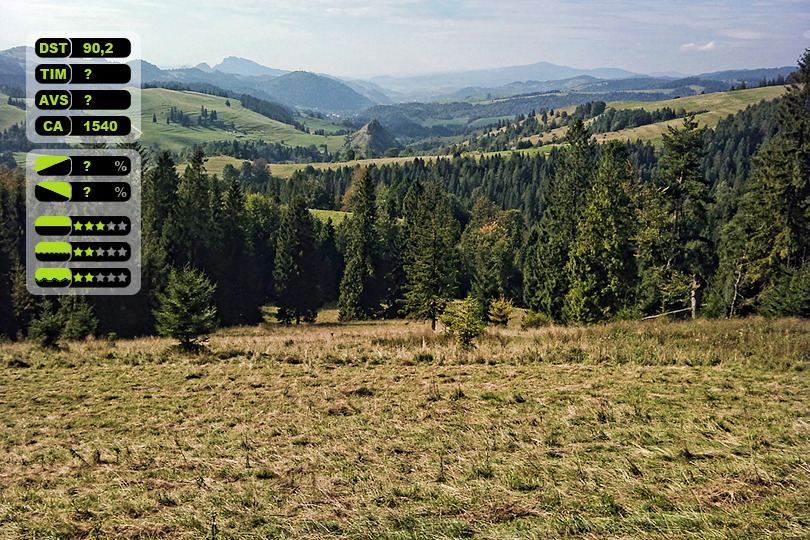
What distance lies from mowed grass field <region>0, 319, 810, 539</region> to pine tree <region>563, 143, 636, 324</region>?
63.4 feet

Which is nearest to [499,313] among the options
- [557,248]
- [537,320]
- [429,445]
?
[537,320]

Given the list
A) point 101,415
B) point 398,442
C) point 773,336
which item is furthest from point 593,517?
point 773,336

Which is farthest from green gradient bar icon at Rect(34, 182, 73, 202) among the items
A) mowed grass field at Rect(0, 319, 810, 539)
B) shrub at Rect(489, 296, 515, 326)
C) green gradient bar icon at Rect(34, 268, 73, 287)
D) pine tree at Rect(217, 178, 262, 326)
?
pine tree at Rect(217, 178, 262, 326)

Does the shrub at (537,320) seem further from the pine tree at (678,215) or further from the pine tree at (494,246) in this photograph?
the pine tree at (494,246)

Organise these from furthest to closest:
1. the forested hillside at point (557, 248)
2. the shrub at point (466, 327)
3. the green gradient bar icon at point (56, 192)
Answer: the forested hillside at point (557, 248), the shrub at point (466, 327), the green gradient bar icon at point (56, 192)

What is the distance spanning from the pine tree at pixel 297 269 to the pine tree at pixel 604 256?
38.5 metres

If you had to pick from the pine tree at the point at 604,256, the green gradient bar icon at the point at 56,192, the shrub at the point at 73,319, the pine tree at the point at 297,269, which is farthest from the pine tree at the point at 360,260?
the green gradient bar icon at the point at 56,192

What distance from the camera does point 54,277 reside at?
926 inches

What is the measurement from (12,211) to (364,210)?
41.7 metres

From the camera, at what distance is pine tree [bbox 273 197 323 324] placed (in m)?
69.2

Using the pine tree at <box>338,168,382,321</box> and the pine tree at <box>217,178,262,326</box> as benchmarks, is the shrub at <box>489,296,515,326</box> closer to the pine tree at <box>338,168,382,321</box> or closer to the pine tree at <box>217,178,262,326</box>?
the pine tree at <box>338,168,382,321</box>

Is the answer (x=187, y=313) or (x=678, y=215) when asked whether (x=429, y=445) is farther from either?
(x=678, y=215)

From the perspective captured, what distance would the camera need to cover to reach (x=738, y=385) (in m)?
14.5

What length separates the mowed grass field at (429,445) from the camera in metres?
7.66
